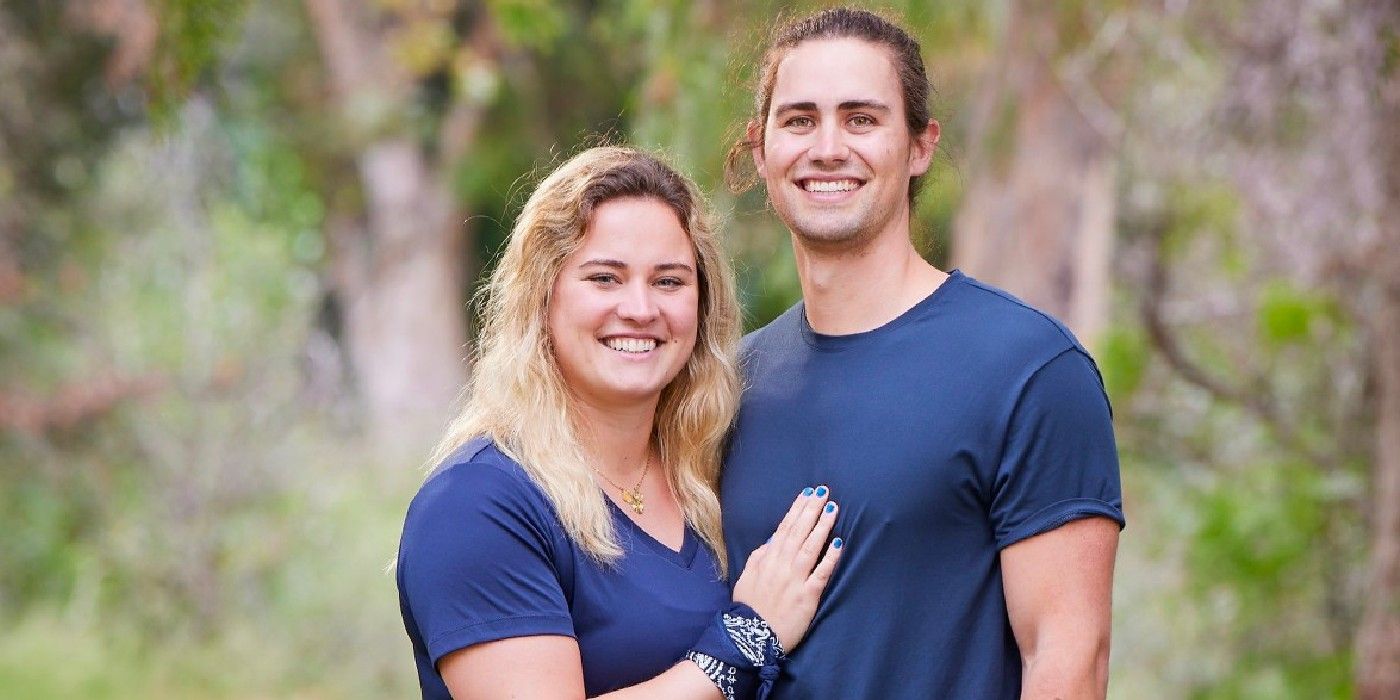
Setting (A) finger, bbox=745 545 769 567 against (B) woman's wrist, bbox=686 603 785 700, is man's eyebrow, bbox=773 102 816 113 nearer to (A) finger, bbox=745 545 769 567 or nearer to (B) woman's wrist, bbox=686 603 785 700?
(A) finger, bbox=745 545 769 567

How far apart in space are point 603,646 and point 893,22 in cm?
125

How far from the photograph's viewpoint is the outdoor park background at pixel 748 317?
19.8ft

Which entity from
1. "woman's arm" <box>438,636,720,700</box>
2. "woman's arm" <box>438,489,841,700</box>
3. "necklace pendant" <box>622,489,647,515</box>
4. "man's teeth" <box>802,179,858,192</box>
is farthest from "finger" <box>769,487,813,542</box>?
"man's teeth" <box>802,179,858,192</box>

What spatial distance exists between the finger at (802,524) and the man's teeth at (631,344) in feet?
1.29

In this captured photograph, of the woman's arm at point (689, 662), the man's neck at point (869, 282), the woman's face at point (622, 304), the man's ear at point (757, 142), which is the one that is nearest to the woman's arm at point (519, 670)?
the woman's arm at point (689, 662)

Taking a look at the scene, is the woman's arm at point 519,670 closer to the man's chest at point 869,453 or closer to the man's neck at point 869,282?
the man's chest at point 869,453

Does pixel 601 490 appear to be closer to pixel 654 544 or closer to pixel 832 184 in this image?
pixel 654 544

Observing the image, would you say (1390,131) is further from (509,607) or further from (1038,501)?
(509,607)

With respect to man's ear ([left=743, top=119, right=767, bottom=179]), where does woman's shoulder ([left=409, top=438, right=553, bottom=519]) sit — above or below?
below

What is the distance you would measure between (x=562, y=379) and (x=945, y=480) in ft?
2.34

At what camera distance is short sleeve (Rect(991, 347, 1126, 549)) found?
101 inches

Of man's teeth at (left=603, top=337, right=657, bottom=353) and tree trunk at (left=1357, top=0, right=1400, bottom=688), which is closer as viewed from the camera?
man's teeth at (left=603, top=337, right=657, bottom=353)

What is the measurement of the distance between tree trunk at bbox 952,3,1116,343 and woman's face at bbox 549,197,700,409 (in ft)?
11.7

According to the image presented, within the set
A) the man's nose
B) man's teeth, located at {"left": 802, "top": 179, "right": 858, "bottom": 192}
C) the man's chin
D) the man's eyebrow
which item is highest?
the man's eyebrow
